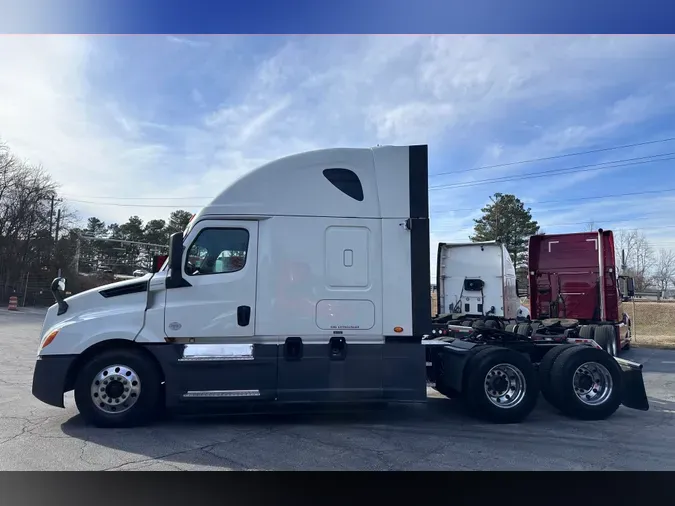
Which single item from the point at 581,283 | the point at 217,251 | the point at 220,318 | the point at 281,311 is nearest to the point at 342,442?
the point at 281,311

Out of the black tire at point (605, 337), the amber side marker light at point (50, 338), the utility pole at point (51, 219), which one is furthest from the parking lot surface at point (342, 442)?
the utility pole at point (51, 219)

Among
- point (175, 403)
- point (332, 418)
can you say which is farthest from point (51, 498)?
point (332, 418)

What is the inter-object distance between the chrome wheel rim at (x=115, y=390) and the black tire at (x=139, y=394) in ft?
0.11

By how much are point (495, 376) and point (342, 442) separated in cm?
240

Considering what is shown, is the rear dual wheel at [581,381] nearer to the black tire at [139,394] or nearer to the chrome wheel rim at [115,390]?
the black tire at [139,394]

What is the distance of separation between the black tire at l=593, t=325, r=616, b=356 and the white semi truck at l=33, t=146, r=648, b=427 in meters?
6.30

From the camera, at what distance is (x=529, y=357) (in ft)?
23.3

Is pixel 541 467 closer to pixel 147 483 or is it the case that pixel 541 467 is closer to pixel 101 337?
pixel 147 483

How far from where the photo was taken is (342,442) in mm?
5594

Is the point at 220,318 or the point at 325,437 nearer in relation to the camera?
the point at 325,437

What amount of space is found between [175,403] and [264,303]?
1.62 metres

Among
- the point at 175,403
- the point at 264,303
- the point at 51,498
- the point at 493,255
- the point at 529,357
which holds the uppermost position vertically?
the point at 493,255

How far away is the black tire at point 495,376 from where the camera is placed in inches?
253

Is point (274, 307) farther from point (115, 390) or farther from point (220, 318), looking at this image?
point (115, 390)
